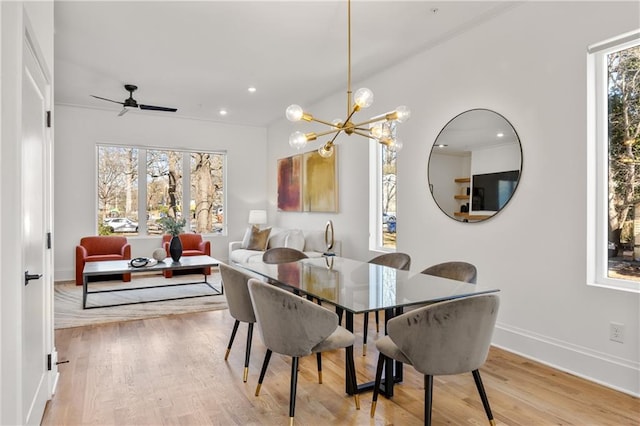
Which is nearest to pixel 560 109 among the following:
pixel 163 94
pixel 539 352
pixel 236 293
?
pixel 539 352

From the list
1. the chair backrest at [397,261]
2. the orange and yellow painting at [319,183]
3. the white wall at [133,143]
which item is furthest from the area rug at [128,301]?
the chair backrest at [397,261]

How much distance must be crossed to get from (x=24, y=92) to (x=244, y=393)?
2092mm

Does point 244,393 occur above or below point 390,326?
below

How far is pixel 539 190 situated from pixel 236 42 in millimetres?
3181

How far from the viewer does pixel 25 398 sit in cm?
184

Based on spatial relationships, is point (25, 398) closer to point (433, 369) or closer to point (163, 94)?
point (433, 369)

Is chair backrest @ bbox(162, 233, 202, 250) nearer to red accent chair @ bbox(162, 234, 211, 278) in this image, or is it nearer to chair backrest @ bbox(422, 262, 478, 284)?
red accent chair @ bbox(162, 234, 211, 278)

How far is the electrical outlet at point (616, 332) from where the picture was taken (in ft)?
8.65

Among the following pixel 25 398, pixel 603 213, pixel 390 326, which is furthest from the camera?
pixel 603 213

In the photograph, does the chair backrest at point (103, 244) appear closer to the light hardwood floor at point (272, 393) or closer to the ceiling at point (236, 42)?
the ceiling at point (236, 42)

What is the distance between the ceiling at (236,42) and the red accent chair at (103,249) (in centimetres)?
228

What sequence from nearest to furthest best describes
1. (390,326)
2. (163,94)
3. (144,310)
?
(390,326), (144,310), (163,94)

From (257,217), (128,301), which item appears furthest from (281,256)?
(257,217)

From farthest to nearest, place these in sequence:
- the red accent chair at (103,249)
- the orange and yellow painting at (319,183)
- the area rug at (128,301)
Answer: the red accent chair at (103,249), the orange and yellow painting at (319,183), the area rug at (128,301)
